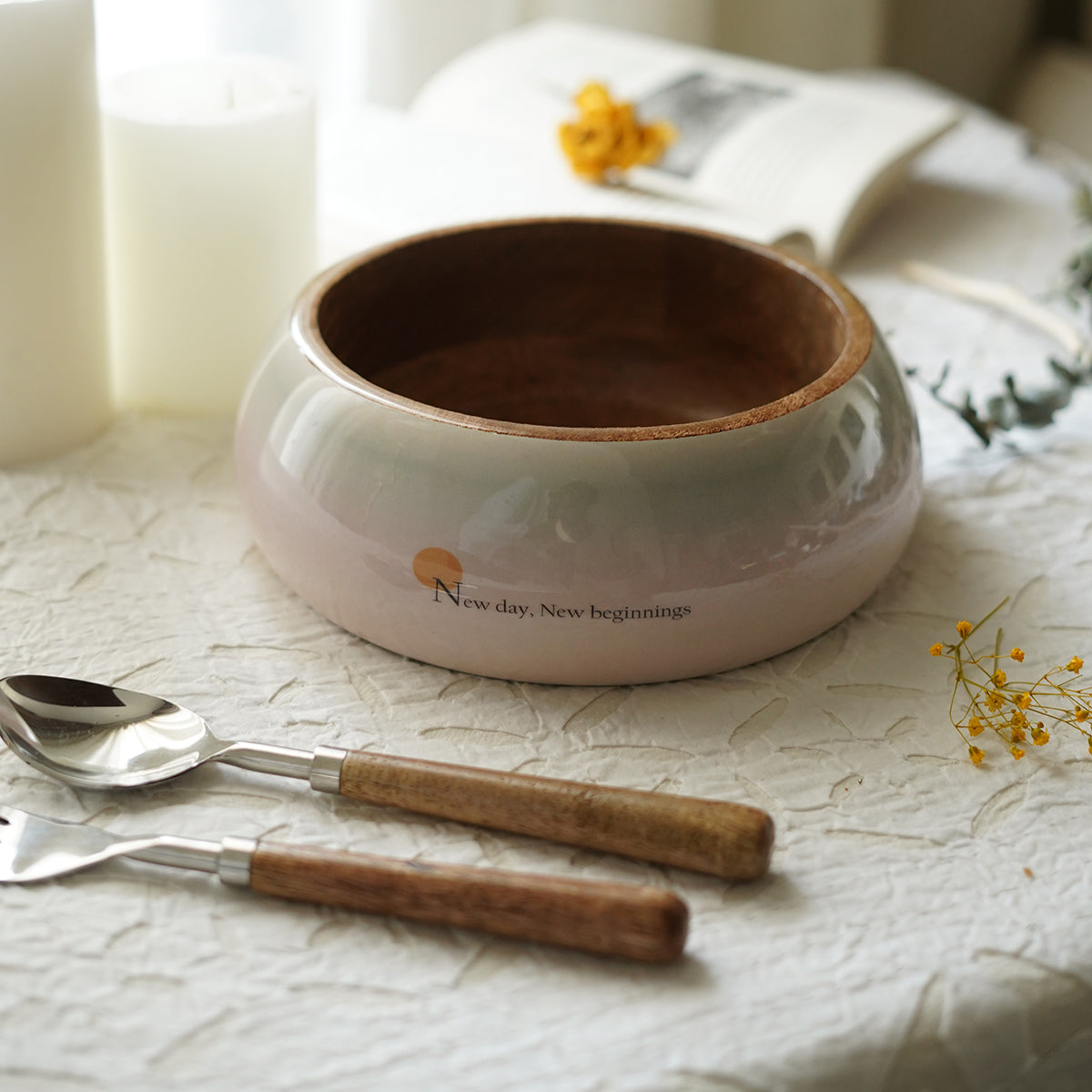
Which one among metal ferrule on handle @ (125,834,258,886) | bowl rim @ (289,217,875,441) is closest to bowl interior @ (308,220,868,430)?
bowl rim @ (289,217,875,441)

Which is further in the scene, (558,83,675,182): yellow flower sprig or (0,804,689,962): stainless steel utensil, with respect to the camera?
(558,83,675,182): yellow flower sprig

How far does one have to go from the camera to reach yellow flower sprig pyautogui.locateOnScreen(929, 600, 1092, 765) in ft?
1.33

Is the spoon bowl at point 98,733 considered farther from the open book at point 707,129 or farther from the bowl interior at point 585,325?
the open book at point 707,129

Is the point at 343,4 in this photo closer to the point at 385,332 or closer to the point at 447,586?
the point at 385,332

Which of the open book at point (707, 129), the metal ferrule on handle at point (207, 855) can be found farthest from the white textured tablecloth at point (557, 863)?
the open book at point (707, 129)

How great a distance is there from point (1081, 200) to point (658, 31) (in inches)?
21.5

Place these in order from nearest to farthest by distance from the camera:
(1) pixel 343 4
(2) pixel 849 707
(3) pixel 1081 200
A: (2) pixel 849 707
(3) pixel 1081 200
(1) pixel 343 4

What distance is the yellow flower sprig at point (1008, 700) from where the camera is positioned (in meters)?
0.41

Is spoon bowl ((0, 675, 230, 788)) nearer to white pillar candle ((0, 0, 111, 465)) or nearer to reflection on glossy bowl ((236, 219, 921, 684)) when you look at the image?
reflection on glossy bowl ((236, 219, 921, 684))

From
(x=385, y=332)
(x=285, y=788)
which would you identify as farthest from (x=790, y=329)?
(x=285, y=788)

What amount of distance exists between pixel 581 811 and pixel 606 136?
1.81ft

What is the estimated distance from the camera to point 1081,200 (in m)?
0.74

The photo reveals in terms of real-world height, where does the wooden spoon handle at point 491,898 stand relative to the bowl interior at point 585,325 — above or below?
below

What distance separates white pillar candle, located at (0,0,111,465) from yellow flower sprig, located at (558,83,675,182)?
0.36 metres
